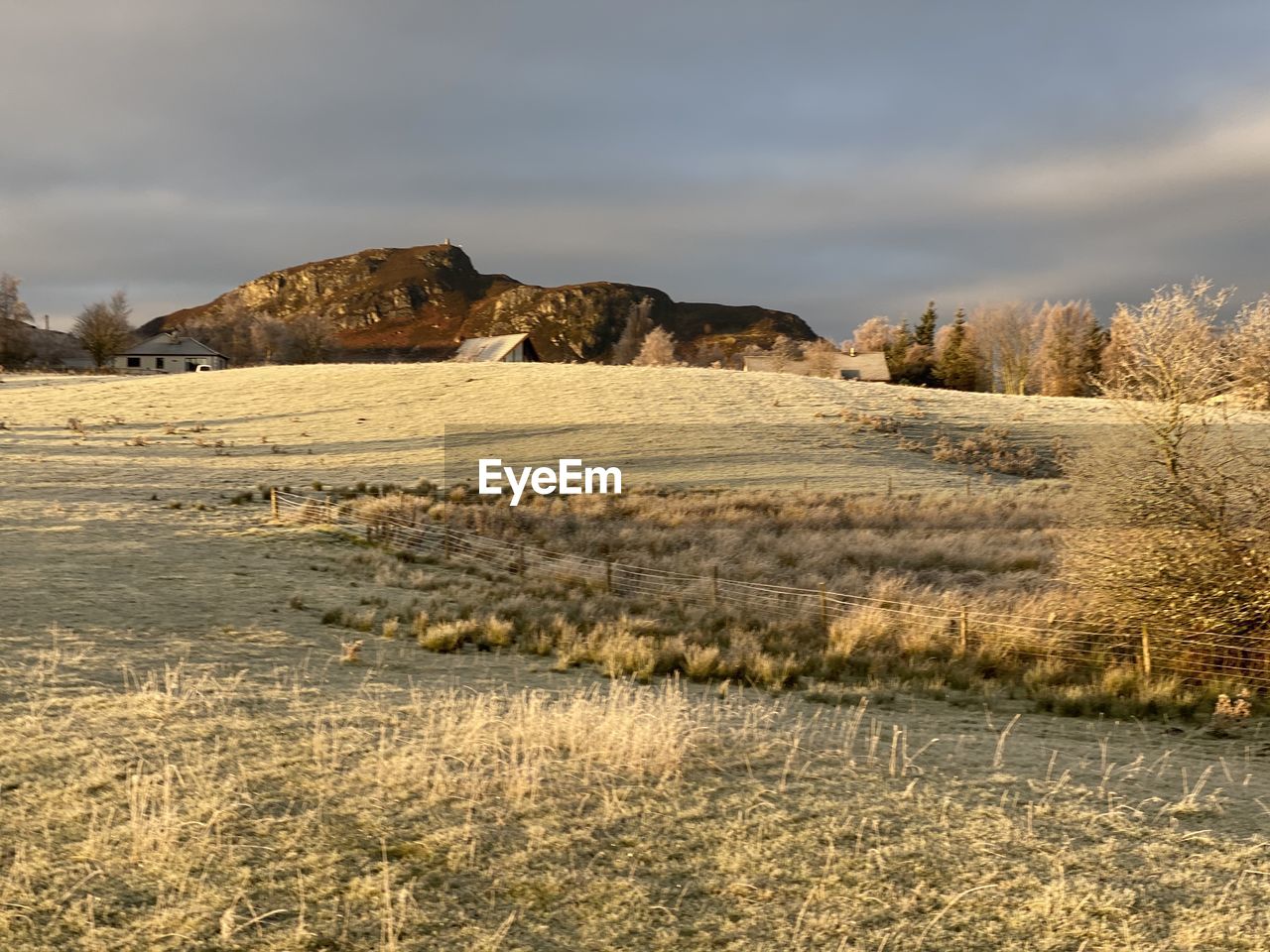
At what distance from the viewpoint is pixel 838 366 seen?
317 feet

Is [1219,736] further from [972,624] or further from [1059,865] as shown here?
[1059,865]

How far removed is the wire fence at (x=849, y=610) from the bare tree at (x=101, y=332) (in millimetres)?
90050

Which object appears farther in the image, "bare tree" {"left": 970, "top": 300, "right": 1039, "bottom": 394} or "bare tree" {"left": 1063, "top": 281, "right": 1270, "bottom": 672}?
"bare tree" {"left": 970, "top": 300, "right": 1039, "bottom": 394}

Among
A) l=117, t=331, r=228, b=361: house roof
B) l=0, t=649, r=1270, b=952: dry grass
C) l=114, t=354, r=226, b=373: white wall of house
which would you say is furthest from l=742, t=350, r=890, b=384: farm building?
l=0, t=649, r=1270, b=952: dry grass

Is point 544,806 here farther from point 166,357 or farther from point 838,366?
point 166,357

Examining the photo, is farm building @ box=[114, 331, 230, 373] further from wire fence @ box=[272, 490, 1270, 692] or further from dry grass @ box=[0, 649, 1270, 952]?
dry grass @ box=[0, 649, 1270, 952]

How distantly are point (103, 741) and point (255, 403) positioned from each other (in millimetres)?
50988

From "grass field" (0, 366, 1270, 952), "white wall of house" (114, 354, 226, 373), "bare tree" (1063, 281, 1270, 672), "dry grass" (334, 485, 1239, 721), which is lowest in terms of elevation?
"dry grass" (334, 485, 1239, 721)

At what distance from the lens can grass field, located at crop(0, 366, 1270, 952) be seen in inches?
207

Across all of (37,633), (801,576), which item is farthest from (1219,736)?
(37,633)

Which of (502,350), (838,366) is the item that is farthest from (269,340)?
(838,366)

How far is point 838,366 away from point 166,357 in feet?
263

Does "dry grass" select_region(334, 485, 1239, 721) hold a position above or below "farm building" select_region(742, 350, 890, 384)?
below

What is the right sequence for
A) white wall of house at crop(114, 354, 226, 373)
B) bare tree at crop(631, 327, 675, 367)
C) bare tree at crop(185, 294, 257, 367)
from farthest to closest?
1. bare tree at crop(185, 294, 257, 367)
2. bare tree at crop(631, 327, 675, 367)
3. white wall of house at crop(114, 354, 226, 373)
